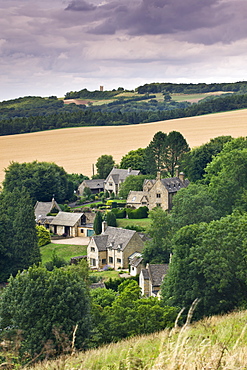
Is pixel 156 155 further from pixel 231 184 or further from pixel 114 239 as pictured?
pixel 231 184

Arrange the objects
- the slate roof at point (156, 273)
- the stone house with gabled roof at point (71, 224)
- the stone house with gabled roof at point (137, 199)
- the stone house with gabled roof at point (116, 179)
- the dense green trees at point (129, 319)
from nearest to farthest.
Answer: the dense green trees at point (129, 319) < the slate roof at point (156, 273) < the stone house with gabled roof at point (71, 224) < the stone house with gabled roof at point (137, 199) < the stone house with gabled roof at point (116, 179)

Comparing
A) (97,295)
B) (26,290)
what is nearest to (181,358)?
(26,290)

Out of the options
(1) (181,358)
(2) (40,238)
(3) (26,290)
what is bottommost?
(2) (40,238)

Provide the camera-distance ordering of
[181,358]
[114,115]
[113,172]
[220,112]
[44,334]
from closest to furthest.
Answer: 1. [181,358]
2. [44,334]
3. [113,172]
4. [220,112]
5. [114,115]

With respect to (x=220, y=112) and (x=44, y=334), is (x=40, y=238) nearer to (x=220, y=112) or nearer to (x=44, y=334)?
(x=44, y=334)

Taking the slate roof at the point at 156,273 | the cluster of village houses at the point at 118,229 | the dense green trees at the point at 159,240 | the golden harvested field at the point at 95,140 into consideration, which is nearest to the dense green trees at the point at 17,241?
the cluster of village houses at the point at 118,229

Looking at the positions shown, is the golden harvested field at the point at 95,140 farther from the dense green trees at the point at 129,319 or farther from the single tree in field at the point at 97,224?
the dense green trees at the point at 129,319

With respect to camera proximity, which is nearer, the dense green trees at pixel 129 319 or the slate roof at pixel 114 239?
the dense green trees at pixel 129 319
